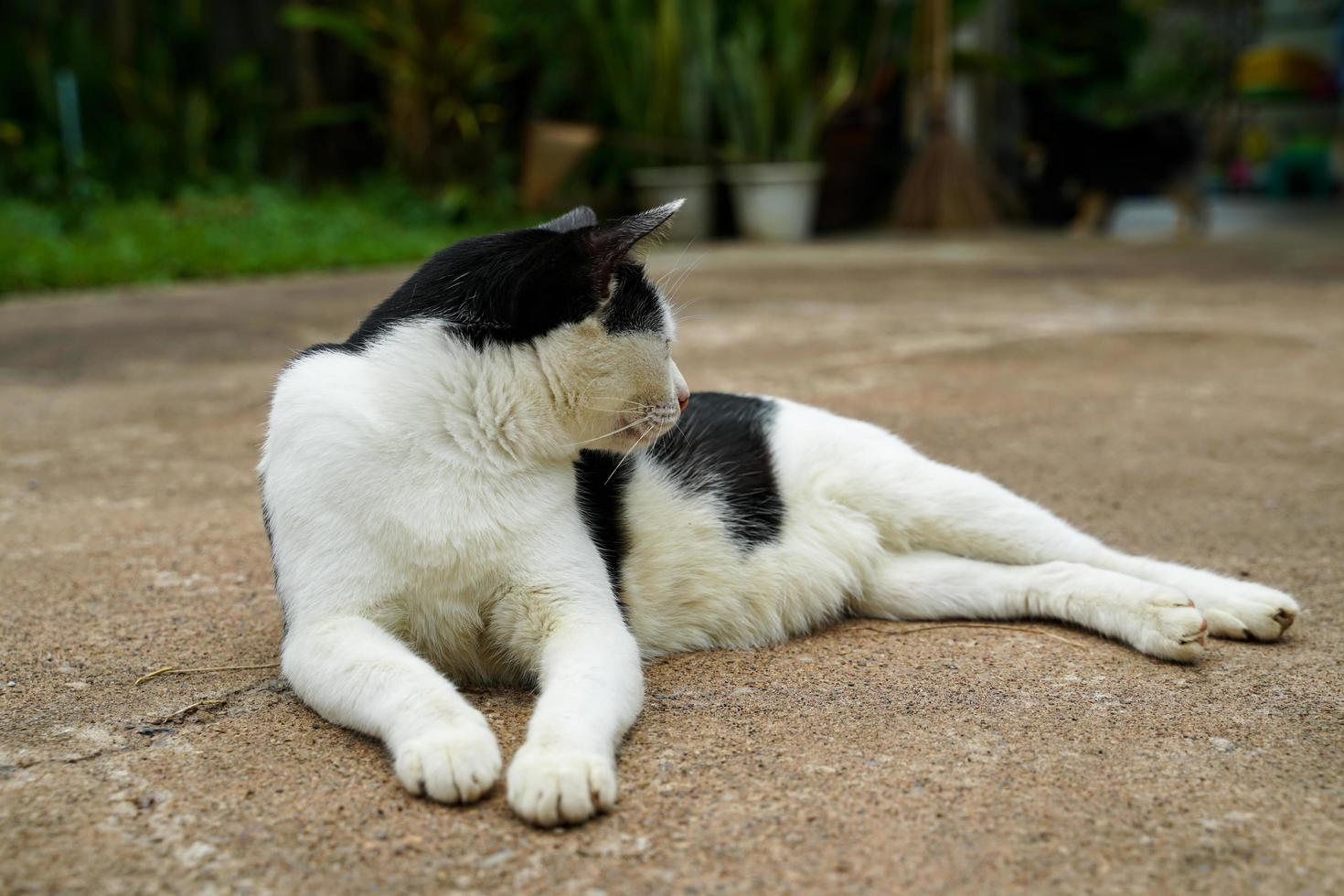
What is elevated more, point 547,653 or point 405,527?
point 405,527

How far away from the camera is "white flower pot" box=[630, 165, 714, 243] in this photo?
363 inches

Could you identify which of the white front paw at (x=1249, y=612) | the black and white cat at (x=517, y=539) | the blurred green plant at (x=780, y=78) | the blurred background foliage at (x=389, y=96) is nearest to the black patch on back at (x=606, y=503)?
the black and white cat at (x=517, y=539)

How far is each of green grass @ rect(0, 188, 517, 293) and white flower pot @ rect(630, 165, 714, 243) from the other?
116cm

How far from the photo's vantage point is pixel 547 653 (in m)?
1.71

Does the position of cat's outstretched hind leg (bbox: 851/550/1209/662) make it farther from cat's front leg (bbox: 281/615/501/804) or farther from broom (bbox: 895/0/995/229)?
broom (bbox: 895/0/995/229)

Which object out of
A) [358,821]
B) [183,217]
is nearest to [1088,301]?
[358,821]

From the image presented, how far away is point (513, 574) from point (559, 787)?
1.41 ft

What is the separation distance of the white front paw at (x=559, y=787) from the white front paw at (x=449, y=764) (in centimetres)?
5

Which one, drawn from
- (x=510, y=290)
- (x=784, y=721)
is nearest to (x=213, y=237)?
(x=510, y=290)

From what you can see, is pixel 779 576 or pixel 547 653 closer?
pixel 547 653

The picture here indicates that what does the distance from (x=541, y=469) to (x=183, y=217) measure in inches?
291

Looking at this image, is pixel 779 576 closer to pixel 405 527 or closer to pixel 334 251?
pixel 405 527

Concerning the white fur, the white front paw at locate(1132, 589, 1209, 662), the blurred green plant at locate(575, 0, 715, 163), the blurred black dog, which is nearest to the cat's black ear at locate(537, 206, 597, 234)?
the white fur

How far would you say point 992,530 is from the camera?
2.27m
